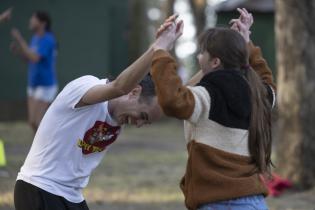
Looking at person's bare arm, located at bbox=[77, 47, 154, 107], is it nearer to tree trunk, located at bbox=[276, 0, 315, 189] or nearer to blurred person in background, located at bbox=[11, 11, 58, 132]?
tree trunk, located at bbox=[276, 0, 315, 189]

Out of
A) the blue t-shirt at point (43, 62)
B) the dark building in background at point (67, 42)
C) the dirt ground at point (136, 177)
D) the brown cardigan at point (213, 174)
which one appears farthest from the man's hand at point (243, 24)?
the dark building in background at point (67, 42)

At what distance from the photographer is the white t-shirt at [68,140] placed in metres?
4.05

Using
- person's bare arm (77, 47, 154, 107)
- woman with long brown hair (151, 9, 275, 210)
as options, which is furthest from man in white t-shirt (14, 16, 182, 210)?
woman with long brown hair (151, 9, 275, 210)

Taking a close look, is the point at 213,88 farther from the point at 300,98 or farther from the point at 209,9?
the point at 209,9

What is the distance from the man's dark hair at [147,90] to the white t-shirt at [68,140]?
22 centimetres

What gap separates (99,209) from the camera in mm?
7613

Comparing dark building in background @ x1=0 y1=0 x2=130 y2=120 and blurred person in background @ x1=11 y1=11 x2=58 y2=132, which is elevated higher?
blurred person in background @ x1=11 y1=11 x2=58 y2=132

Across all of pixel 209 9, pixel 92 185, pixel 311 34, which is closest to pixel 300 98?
pixel 311 34

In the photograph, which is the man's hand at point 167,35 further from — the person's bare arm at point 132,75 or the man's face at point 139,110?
the man's face at point 139,110

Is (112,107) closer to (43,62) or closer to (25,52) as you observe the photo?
(25,52)

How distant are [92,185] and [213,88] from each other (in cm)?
567

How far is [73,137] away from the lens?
161 inches

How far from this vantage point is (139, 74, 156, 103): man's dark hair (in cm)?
394

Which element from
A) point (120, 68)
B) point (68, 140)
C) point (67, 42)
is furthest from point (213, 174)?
point (120, 68)
